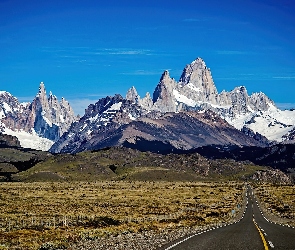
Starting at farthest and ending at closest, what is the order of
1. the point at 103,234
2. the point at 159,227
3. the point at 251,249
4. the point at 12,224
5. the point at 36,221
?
the point at 36,221 → the point at 12,224 → the point at 159,227 → the point at 103,234 → the point at 251,249

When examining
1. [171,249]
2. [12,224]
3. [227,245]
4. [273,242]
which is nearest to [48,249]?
[171,249]

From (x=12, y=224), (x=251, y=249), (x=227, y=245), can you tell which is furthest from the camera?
(x=12, y=224)

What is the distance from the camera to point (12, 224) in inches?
2749

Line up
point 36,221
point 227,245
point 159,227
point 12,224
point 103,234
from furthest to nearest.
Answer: point 36,221 → point 12,224 → point 159,227 → point 103,234 → point 227,245

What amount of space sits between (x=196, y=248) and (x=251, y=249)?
12.9 ft

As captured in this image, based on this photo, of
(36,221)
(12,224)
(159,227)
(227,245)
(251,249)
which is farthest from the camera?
(36,221)

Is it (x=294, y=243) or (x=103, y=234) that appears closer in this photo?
(x=294, y=243)

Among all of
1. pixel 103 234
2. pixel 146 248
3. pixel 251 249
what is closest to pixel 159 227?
pixel 103 234

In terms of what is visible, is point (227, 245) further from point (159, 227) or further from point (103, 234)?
point (159, 227)

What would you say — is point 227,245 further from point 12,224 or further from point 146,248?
point 12,224

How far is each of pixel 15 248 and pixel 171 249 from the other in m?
12.3

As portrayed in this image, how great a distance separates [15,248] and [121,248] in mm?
8273

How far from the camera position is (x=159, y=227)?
57188 mm

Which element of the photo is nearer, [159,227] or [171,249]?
[171,249]
